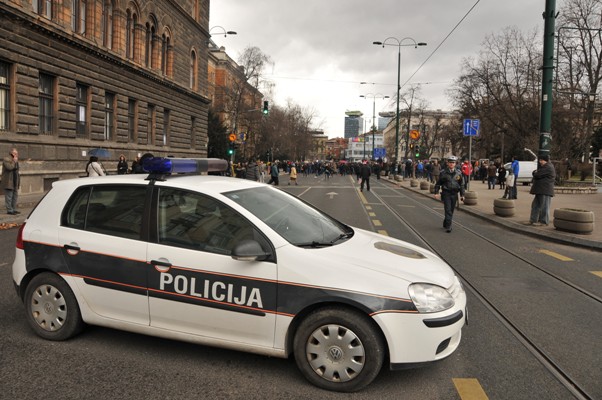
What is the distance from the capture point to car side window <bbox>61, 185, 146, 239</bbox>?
3.83 m

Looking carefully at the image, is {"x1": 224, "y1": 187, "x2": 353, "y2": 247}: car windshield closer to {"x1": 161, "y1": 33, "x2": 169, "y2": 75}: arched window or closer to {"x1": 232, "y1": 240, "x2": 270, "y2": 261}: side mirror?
{"x1": 232, "y1": 240, "x2": 270, "y2": 261}: side mirror

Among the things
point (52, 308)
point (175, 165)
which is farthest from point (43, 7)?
point (52, 308)

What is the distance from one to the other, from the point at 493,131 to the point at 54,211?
5883 centimetres

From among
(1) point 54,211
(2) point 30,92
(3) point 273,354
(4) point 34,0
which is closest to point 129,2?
(4) point 34,0

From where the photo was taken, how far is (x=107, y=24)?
2573 cm

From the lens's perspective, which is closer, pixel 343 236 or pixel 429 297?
pixel 429 297

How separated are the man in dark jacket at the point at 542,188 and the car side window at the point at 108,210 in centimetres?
1052

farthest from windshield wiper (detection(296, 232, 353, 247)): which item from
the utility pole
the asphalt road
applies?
the utility pole

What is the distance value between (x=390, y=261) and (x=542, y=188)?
31.4 feet

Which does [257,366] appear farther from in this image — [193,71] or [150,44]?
[193,71]

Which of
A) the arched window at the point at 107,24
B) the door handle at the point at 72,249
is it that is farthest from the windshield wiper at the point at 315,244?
the arched window at the point at 107,24

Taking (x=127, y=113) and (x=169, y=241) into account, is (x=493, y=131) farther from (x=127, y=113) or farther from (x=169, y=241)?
(x=169, y=241)

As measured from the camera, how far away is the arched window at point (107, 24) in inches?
999

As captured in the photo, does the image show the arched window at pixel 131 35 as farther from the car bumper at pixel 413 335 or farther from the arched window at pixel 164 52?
the car bumper at pixel 413 335
